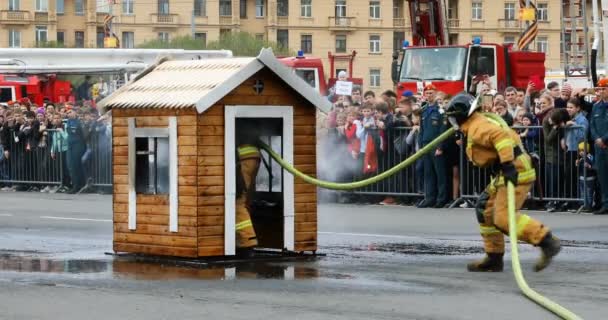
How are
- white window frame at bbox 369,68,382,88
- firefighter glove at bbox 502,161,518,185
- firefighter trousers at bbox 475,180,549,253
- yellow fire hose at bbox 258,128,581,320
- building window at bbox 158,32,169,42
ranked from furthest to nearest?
white window frame at bbox 369,68,382,88 < building window at bbox 158,32,169,42 < firefighter trousers at bbox 475,180,549,253 < firefighter glove at bbox 502,161,518,185 < yellow fire hose at bbox 258,128,581,320

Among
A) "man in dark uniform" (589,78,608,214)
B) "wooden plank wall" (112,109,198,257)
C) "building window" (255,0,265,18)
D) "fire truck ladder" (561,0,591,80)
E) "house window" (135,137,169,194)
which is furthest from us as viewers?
"building window" (255,0,265,18)

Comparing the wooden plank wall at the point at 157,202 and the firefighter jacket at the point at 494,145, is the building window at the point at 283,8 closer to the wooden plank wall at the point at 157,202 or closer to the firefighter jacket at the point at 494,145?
the wooden plank wall at the point at 157,202

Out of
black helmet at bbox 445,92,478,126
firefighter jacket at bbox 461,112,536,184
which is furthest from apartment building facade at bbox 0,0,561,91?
firefighter jacket at bbox 461,112,536,184

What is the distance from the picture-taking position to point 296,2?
377 ft

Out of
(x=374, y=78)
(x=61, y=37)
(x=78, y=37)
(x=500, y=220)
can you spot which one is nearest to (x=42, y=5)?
(x=61, y=37)

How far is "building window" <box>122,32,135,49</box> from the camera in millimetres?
111062

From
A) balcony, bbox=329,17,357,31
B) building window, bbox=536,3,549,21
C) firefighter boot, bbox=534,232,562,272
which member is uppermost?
building window, bbox=536,3,549,21

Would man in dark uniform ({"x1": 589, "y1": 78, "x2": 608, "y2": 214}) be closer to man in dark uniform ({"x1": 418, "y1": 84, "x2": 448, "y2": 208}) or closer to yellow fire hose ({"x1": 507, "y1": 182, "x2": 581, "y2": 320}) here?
man in dark uniform ({"x1": 418, "y1": 84, "x2": 448, "y2": 208})

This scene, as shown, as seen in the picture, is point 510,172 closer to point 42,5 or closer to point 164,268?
point 164,268

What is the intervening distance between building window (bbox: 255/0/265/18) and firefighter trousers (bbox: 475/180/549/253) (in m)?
104

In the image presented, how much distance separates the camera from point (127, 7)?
4439 inches

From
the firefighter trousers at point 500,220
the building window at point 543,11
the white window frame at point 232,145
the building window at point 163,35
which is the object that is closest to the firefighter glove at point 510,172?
the firefighter trousers at point 500,220

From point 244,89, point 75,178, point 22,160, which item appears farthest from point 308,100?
point 22,160

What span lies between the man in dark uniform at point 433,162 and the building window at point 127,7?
3569 inches
